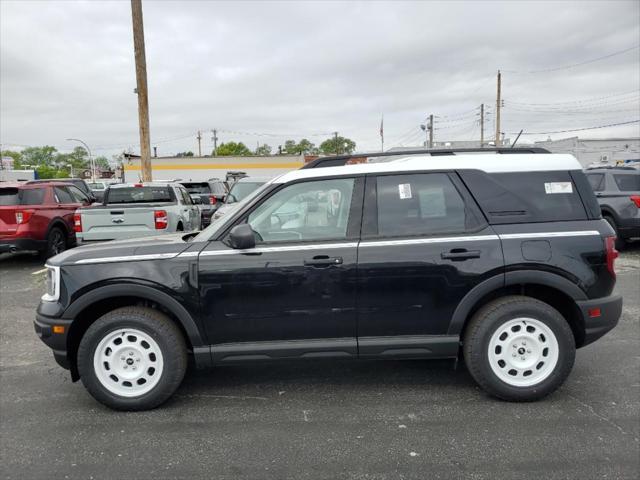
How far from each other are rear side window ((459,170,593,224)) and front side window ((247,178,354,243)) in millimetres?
974

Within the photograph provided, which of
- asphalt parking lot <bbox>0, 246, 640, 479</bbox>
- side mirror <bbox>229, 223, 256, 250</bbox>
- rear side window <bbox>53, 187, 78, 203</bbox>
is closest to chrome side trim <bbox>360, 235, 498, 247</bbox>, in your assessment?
side mirror <bbox>229, 223, 256, 250</bbox>

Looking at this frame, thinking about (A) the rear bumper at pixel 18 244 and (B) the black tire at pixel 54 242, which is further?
(B) the black tire at pixel 54 242

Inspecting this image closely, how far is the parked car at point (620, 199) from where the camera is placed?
10195 mm

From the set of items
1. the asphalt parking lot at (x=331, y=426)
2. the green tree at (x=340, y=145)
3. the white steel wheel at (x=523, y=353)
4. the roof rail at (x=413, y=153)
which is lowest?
the asphalt parking lot at (x=331, y=426)

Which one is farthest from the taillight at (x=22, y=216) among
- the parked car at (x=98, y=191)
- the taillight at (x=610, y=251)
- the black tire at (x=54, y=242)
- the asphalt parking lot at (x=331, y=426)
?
the taillight at (x=610, y=251)

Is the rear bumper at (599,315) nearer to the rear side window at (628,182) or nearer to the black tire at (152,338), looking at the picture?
the black tire at (152,338)

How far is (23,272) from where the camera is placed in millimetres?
9805

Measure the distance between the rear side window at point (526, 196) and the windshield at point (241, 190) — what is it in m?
8.78

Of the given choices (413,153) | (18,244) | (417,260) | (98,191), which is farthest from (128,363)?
(98,191)

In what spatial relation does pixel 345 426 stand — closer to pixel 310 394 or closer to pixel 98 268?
pixel 310 394

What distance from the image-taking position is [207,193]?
55.9 feet

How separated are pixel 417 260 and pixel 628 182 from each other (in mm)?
9058

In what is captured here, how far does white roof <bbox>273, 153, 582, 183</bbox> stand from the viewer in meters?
3.89

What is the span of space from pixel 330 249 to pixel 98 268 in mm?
1714
